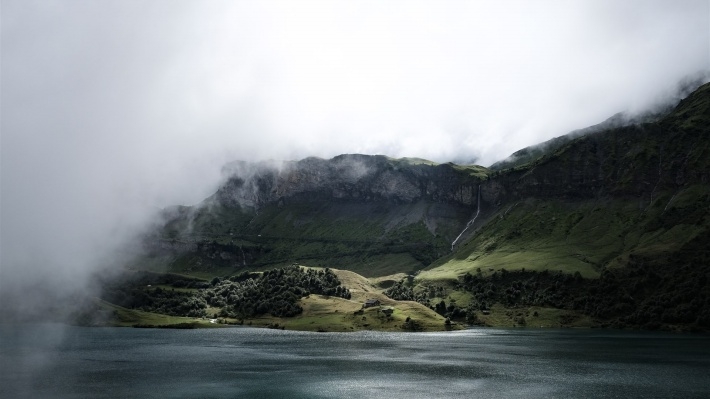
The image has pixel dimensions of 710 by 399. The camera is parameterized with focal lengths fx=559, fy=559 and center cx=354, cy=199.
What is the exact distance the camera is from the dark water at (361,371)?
115438mm

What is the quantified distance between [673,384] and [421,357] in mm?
67934

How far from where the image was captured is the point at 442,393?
114250 millimetres

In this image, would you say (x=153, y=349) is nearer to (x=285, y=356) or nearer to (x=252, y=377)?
→ (x=285, y=356)

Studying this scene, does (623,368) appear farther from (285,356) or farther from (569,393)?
(285,356)

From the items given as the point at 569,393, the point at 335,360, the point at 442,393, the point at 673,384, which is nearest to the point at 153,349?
the point at 335,360

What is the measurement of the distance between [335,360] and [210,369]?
121 ft

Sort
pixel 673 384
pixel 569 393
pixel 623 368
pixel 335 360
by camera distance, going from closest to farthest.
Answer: pixel 569 393 < pixel 673 384 < pixel 623 368 < pixel 335 360

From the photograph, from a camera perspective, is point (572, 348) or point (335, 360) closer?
point (335, 360)

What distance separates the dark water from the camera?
115 m

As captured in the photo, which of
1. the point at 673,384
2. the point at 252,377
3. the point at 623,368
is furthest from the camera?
the point at 623,368

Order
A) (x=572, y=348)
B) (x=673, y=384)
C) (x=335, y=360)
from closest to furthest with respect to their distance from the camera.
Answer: (x=673, y=384) < (x=335, y=360) < (x=572, y=348)

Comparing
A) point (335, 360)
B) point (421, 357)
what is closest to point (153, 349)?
point (335, 360)

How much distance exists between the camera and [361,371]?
144 meters

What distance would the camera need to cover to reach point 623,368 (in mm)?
145375
